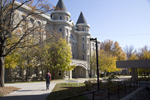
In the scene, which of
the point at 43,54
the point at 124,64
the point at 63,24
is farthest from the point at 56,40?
the point at 124,64

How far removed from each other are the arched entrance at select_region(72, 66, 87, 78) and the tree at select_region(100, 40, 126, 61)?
1724 cm

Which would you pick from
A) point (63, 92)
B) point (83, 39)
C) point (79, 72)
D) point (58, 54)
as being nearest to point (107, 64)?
point (79, 72)

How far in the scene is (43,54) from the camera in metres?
26.5

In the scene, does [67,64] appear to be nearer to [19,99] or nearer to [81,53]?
[81,53]

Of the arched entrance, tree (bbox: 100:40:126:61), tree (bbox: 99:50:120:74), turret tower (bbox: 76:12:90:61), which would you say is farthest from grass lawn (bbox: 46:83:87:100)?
tree (bbox: 100:40:126:61)

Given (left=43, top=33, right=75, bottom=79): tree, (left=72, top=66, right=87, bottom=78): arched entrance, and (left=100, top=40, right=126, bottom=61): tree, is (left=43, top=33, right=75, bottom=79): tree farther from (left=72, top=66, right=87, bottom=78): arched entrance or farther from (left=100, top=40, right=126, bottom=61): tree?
(left=100, top=40, right=126, bottom=61): tree

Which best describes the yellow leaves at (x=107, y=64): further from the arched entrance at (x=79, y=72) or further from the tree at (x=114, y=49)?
the tree at (x=114, y=49)

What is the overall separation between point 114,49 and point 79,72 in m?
23.1

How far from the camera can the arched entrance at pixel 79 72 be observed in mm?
43156

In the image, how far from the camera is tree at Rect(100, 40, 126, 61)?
55844mm

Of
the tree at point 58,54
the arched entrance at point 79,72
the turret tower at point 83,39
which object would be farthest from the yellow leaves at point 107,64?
the tree at point 58,54

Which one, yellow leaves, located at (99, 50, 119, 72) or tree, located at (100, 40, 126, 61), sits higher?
tree, located at (100, 40, 126, 61)

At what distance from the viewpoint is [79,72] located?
143 feet

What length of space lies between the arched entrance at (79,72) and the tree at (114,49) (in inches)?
679
